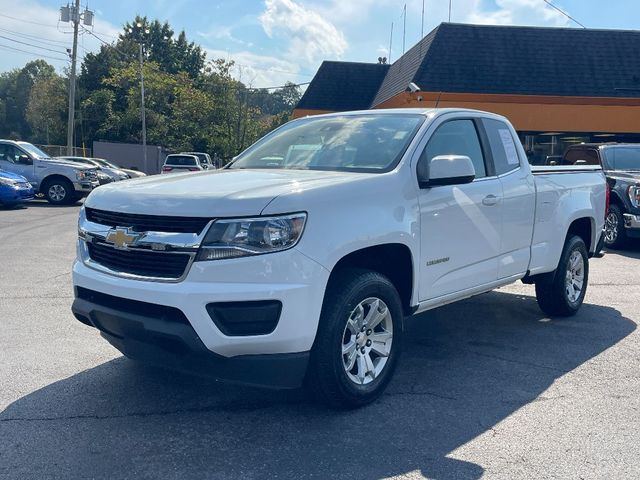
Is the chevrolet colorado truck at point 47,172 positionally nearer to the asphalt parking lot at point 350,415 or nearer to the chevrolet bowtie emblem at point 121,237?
the asphalt parking lot at point 350,415

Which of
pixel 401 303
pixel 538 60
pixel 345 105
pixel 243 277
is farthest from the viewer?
pixel 345 105

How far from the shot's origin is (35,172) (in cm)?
1989

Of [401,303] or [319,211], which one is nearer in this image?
[319,211]

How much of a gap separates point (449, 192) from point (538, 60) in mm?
20709

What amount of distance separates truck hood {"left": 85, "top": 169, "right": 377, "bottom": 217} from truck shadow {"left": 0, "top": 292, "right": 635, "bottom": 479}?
127 centimetres

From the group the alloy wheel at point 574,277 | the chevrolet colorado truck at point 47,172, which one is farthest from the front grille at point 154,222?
the chevrolet colorado truck at point 47,172

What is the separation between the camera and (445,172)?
4.59m

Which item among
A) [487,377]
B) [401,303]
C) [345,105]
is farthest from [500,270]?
[345,105]

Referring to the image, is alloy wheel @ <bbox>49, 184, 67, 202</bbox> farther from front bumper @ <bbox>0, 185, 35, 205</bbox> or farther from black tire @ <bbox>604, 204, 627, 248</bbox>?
black tire @ <bbox>604, 204, 627, 248</bbox>

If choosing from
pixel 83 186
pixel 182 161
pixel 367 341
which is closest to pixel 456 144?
pixel 367 341

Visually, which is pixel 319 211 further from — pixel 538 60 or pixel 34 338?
pixel 538 60

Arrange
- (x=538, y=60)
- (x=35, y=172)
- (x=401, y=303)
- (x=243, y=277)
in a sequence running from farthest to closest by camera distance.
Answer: (x=538, y=60) < (x=35, y=172) < (x=401, y=303) < (x=243, y=277)

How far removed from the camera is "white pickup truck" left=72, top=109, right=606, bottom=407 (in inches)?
144

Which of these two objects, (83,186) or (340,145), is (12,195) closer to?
(83,186)
